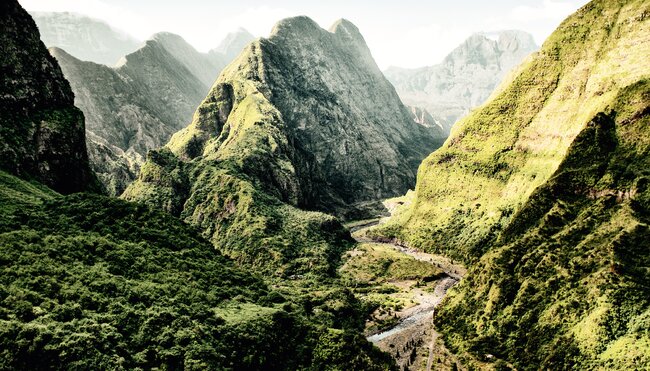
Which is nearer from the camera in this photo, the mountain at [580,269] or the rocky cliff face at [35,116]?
the mountain at [580,269]

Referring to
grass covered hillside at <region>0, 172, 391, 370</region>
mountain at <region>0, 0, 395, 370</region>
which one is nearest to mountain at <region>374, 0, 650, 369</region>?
mountain at <region>0, 0, 395, 370</region>

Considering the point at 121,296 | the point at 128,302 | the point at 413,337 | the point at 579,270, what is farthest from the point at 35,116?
the point at 579,270

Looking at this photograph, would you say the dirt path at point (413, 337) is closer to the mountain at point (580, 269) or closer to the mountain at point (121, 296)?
the mountain at point (580, 269)

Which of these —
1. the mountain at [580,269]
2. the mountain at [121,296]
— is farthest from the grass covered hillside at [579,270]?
the mountain at [121,296]

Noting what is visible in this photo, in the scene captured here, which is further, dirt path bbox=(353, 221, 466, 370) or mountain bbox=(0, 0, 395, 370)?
dirt path bbox=(353, 221, 466, 370)

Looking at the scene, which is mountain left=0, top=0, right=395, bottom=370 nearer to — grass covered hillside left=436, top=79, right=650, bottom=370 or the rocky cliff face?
the rocky cliff face

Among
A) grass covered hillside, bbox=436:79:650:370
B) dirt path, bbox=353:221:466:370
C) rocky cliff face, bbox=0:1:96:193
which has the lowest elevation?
dirt path, bbox=353:221:466:370

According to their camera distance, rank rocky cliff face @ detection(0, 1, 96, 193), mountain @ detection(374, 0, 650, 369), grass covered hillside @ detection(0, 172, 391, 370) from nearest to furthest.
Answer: grass covered hillside @ detection(0, 172, 391, 370) → mountain @ detection(374, 0, 650, 369) → rocky cliff face @ detection(0, 1, 96, 193)

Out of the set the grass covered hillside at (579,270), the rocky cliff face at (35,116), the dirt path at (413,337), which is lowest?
the dirt path at (413,337)
